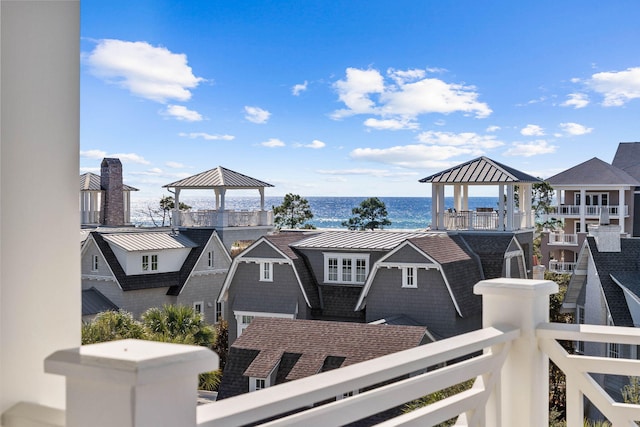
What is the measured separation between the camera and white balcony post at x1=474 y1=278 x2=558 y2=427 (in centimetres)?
172

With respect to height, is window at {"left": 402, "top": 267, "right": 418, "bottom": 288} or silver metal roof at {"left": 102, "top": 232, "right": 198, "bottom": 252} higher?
silver metal roof at {"left": 102, "top": 232, "right": 198, "bottom": 252}

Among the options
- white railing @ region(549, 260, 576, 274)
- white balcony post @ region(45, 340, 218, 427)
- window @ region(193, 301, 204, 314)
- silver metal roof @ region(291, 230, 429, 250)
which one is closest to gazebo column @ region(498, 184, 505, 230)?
silver metal roof @ region(291, 230, 429, 250)

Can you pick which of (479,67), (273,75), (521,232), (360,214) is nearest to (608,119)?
(479,67)

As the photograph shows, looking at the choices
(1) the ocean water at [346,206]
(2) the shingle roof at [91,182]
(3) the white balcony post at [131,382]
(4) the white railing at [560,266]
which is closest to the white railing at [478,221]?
(4) the white railing at [560,266]

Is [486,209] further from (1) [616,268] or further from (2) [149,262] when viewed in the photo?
(2) [149,262]

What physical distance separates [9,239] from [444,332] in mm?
10954

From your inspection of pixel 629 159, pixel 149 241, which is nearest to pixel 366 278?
pixel 149 241

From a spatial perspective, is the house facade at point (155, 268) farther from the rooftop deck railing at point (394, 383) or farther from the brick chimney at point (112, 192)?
the rooftop deck railing at point (394, 383)

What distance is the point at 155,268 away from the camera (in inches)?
584

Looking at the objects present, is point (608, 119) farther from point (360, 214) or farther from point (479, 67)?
point (360, 214)

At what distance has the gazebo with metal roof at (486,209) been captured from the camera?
45.9 ft

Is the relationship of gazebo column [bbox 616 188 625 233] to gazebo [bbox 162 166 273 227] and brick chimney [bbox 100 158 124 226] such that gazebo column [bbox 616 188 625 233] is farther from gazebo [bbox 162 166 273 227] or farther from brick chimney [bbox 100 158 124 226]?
brick chimney [bbox 100 158 124 226]

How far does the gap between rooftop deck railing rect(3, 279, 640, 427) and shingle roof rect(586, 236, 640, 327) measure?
870 centimetres

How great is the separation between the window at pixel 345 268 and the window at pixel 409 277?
881mm
